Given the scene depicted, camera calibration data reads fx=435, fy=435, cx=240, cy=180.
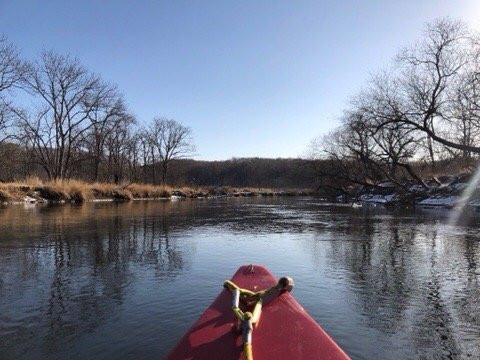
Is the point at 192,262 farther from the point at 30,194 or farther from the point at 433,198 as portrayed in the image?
the point at 433,198

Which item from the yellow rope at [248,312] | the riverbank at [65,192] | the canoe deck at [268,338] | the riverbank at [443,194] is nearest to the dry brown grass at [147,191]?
the riverbank at [65,192]

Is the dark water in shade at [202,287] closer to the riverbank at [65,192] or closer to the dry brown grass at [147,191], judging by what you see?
the riverbank at [65,192]

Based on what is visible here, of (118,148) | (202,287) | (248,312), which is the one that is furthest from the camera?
(118,148)

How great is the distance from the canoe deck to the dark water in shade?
100 centimetres

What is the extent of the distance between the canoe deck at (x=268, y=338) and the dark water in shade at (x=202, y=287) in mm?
1003

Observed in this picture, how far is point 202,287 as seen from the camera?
6551mm

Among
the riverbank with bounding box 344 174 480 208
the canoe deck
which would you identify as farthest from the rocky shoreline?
the canoe deck

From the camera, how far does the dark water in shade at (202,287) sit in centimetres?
436

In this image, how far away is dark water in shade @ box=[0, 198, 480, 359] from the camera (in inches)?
172

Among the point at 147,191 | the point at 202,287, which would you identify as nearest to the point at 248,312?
the point at 202,287

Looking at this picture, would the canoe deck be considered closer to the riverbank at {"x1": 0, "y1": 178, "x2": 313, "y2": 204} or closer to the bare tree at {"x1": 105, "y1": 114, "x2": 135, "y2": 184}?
the riverbank at {"x1": 0, "y1": 178, "x2": 313, "y2": 204}

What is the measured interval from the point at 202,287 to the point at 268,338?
3.72 metres

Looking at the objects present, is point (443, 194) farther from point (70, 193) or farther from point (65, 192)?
point (65, 192)

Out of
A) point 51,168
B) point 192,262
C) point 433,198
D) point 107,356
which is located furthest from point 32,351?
point 51,168
